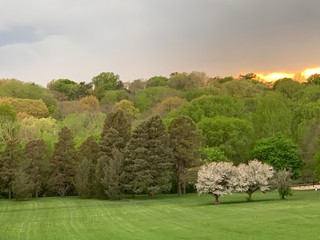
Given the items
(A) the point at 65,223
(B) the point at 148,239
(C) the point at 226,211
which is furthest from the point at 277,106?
(B) the point at 148,239

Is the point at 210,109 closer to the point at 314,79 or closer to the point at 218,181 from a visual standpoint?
the point at 218,181

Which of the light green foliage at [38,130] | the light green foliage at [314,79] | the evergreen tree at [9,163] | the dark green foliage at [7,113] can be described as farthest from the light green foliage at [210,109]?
the light green foliage at [314,79]

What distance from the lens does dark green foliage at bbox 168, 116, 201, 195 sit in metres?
63.6

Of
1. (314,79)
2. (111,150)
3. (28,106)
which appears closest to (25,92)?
(28,106)

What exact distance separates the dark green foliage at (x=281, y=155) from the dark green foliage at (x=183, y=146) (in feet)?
42.0

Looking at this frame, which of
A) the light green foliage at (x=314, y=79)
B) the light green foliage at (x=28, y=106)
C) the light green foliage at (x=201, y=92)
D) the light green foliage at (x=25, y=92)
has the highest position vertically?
the light green foliage at (x=314, y=79)

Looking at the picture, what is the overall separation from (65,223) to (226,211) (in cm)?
1346

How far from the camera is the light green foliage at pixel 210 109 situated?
302 feet

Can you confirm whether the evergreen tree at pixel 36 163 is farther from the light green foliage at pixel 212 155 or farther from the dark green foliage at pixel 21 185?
the light green foliage at pixel 212 155

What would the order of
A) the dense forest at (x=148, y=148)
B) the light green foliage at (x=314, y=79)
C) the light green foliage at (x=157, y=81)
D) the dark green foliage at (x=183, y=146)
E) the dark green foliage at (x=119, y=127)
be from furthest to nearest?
the light green foliage at (x=157, y=81), the light green foliage at (x=314, y=79), the dark green foliage at (x=119, y=127), the dark green foliage at (x=183, y=146), the dense forest at (x=148, y=148)

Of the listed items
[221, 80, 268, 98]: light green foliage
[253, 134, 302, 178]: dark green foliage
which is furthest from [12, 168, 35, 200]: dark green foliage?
[221, 80, 268, 98]: light green foliage

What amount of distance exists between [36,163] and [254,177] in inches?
1201

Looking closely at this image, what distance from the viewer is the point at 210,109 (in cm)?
9331

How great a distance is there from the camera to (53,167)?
68.1 m
